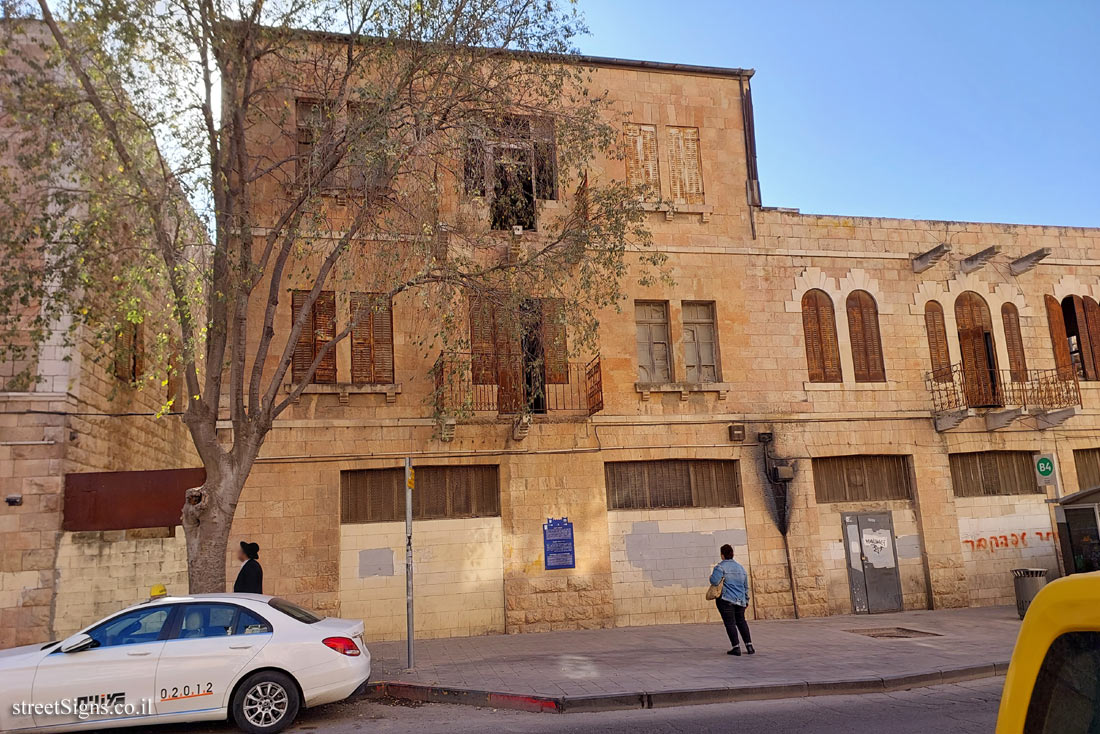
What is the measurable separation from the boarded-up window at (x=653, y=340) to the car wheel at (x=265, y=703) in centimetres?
1011

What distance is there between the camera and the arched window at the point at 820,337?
17.4m

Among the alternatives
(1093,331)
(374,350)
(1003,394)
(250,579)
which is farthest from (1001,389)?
(250,579)

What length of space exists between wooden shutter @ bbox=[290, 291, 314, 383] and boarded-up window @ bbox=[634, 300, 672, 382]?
21.5 feet

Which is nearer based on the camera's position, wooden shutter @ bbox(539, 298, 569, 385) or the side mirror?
the side mirror

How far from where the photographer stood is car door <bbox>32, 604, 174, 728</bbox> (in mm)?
7461

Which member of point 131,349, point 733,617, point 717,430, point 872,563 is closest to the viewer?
point 733,617

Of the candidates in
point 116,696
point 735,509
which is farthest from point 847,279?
point 116,696

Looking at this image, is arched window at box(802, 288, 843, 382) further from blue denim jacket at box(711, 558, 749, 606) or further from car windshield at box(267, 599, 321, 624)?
car windshield at box(267, 599, 321, 624)

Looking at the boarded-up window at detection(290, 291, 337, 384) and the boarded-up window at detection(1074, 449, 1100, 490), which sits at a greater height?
the boarded-up window at detection(290, 291, 337, 384)

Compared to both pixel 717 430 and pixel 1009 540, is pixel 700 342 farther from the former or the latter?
pixel 1009 540

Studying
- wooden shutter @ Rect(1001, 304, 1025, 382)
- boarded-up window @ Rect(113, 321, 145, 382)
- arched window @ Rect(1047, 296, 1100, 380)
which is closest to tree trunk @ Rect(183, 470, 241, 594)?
boarded-up window @ Rect(113, 321, 145, 382)

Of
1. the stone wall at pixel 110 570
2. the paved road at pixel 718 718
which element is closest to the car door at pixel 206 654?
the paved road at pixel 718 718

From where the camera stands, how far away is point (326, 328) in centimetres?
1545

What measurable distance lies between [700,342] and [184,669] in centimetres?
1197
